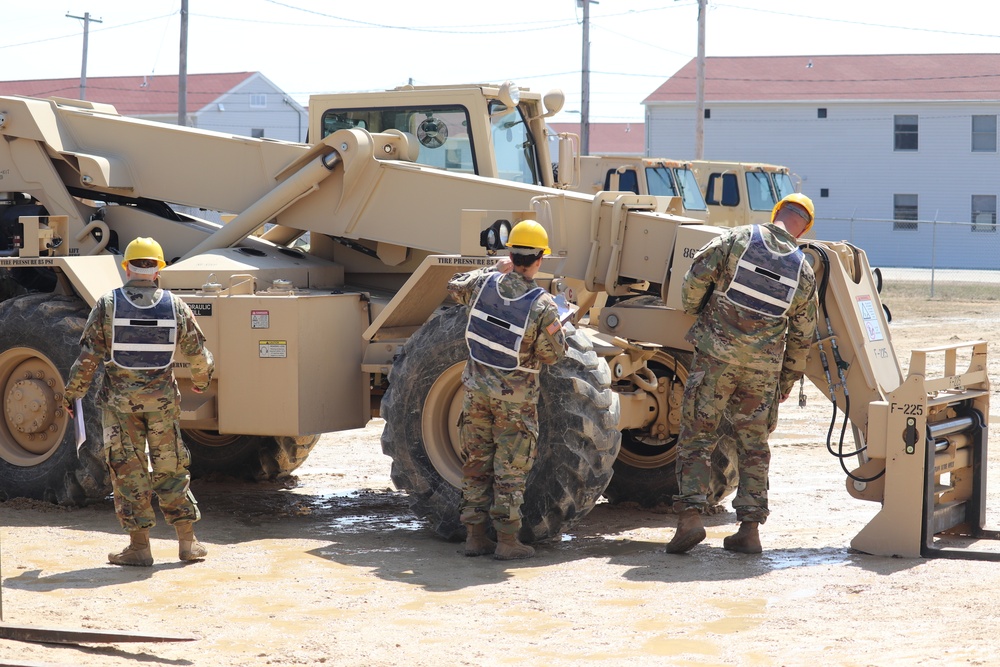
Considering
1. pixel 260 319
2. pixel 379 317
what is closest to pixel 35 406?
pixel 260 319

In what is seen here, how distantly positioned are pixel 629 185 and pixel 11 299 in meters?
15.4

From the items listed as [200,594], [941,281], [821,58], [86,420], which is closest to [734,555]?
[200,594]

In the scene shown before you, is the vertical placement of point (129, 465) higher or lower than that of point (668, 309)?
lower

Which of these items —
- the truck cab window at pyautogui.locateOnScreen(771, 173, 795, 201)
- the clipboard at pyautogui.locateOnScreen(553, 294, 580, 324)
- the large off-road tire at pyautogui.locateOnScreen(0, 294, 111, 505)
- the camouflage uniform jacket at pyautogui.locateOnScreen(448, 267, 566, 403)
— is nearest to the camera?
the camouflage uniform jacket at pyautogui.locateOnScreen(448, 267, 566, 403)

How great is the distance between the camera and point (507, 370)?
707 centimetres

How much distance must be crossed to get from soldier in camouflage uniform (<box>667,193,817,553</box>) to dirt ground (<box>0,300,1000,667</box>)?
0.36m

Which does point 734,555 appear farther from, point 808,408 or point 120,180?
point 808,408

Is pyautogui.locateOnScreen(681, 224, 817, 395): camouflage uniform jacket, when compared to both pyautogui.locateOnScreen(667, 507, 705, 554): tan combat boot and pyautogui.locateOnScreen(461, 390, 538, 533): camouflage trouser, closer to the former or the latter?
pyautogui.locateOnScreen(667, 507, 705, 554): tan combat boot

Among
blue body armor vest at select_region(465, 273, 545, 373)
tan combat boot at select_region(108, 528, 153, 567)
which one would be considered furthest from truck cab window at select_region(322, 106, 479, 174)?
tan combat boot at select_region(108, 528, 153, 567)

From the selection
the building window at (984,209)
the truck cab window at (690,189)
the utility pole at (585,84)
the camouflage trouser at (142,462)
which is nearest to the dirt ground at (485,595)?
the camouflage trouser at (142,462)

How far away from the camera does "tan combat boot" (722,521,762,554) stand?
24.1 feet

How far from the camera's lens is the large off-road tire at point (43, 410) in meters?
8.61

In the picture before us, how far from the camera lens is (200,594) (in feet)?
21.3

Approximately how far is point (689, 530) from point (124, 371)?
320cm
